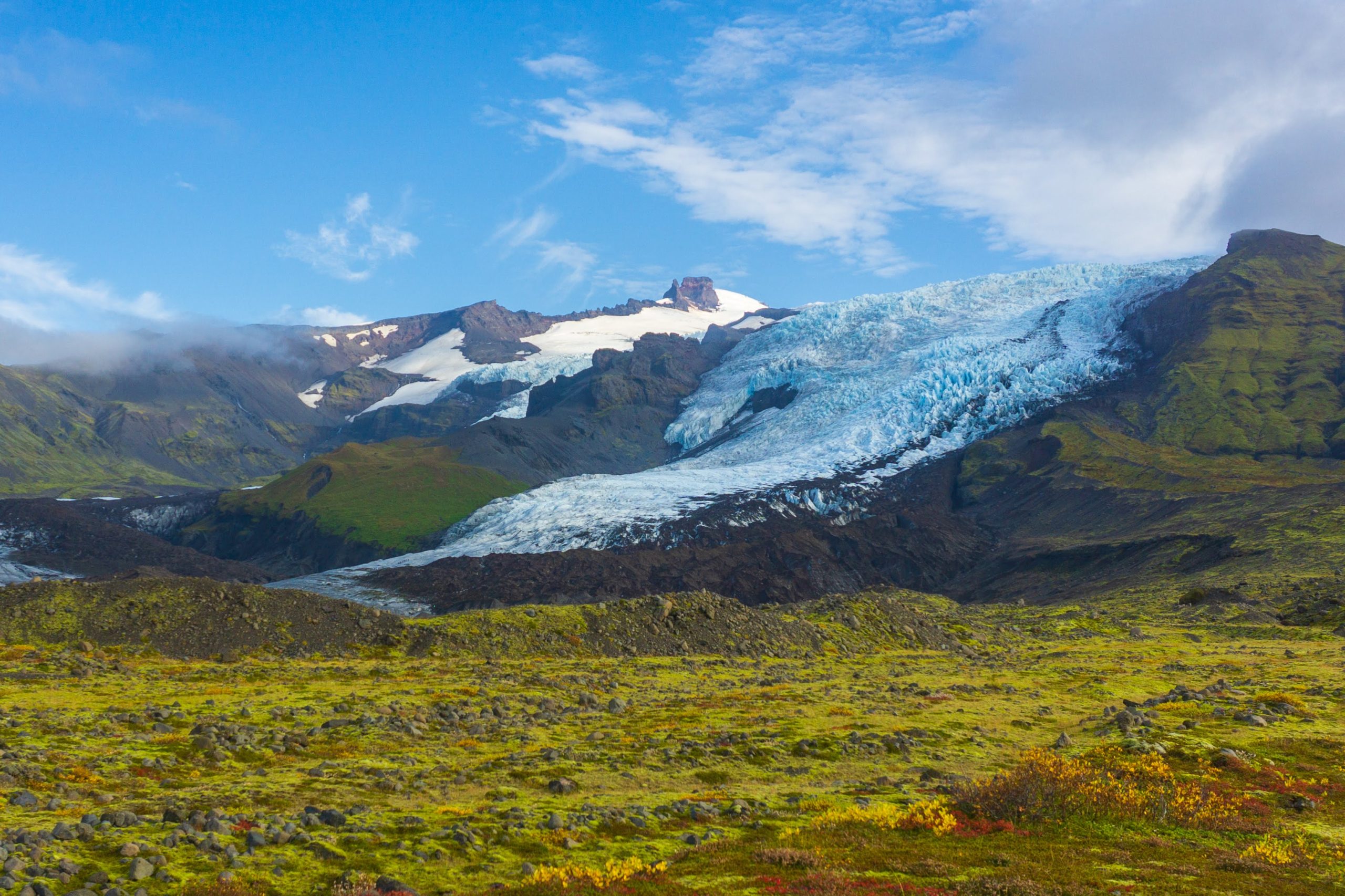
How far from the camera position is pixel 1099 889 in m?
15.7

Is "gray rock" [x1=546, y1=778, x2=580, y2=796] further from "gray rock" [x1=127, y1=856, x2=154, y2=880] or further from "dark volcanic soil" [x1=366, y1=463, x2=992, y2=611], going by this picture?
"dark volcanic soil" [x1=366, y1=463, x2=992, y2=611]

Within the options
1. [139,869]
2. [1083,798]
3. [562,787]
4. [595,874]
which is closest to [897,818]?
[1083,798]

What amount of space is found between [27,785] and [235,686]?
21.1 m

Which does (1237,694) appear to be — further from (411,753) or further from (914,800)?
(411,753)

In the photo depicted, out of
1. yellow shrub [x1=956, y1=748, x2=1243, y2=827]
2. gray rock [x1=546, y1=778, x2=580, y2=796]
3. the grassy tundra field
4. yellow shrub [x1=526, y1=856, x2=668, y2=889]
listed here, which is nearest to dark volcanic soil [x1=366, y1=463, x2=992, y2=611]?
the grassy tundra field

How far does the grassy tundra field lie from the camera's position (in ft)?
55.9

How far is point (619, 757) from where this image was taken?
96.8 ft

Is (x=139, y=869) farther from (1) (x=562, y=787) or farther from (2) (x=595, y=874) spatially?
(1) (x=562, y=787)

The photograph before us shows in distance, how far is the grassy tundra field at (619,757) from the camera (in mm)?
17031

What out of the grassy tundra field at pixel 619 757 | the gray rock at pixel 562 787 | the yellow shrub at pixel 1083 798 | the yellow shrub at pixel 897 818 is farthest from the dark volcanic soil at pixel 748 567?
the yellow shrub at pixel 897 818

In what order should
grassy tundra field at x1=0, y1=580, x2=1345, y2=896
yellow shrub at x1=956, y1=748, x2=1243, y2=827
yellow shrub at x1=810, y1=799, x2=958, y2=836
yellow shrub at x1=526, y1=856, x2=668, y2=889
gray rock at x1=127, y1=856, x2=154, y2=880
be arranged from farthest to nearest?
yellow shrub at x1=956, y1=748, x2=1243, y2=827, yellow shrub at x1=810, y1=799, x2=958, y2=836, grassy tundra field at x1=0, y1=580, x2=1345, y2=896, yellow shrub at x1=526, y1=856, x2=668, y2=889, gray rock at x1=127, y1=856, x2=154, y2=880

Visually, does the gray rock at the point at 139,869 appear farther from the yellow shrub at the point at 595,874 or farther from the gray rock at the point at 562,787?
the gray rock at the point at 562,787

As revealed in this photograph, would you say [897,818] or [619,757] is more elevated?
[897,818]

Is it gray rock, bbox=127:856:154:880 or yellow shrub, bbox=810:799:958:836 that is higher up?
gray rock, bbox=127:856:154:880
